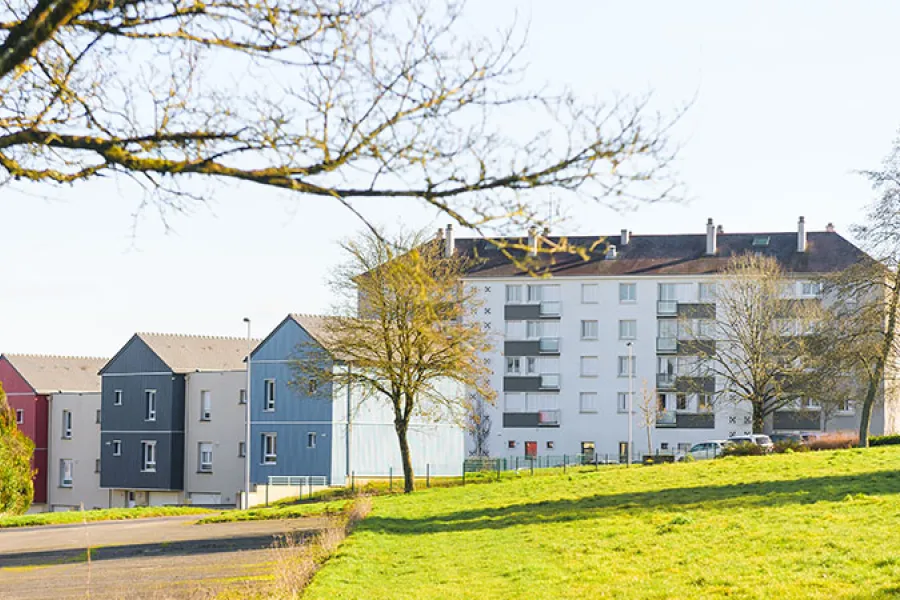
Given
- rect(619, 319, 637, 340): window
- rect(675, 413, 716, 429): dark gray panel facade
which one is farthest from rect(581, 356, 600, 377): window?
rect(675, 413, 716, 429): dark gray panel facade

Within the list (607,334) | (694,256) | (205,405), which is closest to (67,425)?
(205,405)

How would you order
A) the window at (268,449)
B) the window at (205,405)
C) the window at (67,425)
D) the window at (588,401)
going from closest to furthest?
1. the window at (268,449)
2. the window at (205,405)
3. the window at (67,425)
4. the window at (588,401)

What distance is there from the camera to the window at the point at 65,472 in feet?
235

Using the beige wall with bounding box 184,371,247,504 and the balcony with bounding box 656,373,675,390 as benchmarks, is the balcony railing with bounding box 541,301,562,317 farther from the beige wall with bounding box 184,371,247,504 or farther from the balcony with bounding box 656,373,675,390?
the beige wall with bounding box 184,371,247,504

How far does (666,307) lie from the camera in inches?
3556

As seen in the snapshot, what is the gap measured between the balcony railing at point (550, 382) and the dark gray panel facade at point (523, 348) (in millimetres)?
1987

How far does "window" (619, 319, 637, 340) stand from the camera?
9062 cm

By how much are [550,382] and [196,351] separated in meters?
30.7

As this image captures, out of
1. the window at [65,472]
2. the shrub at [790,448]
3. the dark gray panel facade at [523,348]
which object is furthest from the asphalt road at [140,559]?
the dark gray panel facade at [523,348]

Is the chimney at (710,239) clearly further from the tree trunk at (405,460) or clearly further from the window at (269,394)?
the tree trunk at (405,460)

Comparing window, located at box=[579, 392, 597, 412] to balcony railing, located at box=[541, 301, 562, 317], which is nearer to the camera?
window, located at box=[579, 392, 597, 412]

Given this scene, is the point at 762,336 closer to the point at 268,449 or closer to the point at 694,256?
the point at 694,256

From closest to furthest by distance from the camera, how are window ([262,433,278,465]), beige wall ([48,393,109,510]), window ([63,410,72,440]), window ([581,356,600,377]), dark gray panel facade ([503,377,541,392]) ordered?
window ([262,433,278,465]) < beige wall ([48,393,109,510]) < window ([63,410,72,440]) < window ([581,356,600,377]) < dark gray panel facade ([503,377,541,392])

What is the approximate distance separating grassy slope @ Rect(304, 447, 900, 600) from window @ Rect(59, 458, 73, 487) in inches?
1641
